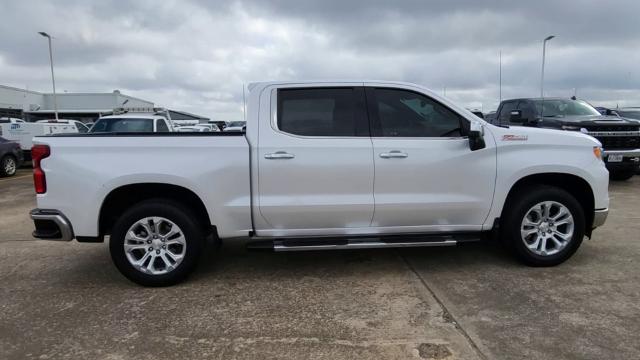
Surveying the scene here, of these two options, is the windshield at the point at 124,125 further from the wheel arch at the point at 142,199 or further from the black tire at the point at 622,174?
the black tire at the point at 622,174

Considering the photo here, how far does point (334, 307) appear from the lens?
4191 mm

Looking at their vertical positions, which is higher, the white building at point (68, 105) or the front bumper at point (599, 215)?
the white building at point (68, 105)

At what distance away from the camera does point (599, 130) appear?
33.3ft

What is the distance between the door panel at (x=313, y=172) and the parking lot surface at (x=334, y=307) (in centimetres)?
61

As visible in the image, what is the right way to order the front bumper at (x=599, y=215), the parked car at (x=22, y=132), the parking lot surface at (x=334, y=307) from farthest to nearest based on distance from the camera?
the parked car at (x=22, y=132)
the front bumper at (x=599, y=215)
the parking lot surface at (x=334, y=307)

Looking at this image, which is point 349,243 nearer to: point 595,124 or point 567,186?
point 567,186

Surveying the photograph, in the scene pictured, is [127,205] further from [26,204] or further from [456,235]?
[26,204]

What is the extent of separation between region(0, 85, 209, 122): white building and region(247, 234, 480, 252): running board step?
172 ft

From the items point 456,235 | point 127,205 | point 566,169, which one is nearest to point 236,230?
point 127,205

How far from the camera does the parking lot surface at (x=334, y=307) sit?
138 inches

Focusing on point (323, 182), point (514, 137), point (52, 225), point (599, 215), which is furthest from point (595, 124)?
point (52, 225)

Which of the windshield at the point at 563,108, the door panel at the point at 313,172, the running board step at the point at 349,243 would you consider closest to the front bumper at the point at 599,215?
the running board step at the point at 349,243

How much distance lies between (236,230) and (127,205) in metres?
1.16

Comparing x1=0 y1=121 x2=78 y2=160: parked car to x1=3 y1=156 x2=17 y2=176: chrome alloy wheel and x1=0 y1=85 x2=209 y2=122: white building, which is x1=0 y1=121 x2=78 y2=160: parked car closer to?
x1=3 y1=156 x2=17 y2=176: chrome alloy wheel
